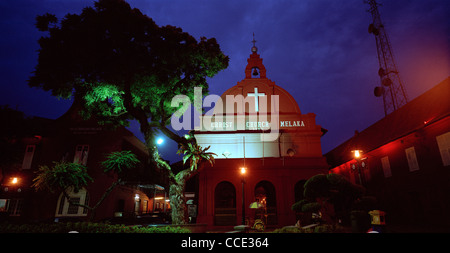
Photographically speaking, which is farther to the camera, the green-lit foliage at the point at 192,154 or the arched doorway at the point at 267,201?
the arched doorway at the point at 267,201

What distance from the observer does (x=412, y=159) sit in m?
18.5

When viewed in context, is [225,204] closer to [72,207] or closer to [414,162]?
[72,207]

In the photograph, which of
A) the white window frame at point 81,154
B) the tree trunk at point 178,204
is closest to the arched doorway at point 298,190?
the tree trunk at point 178,204

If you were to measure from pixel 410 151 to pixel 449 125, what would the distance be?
368 cm

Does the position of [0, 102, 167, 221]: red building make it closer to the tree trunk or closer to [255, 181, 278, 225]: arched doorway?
the tree trunk

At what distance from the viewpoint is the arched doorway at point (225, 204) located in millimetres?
20859

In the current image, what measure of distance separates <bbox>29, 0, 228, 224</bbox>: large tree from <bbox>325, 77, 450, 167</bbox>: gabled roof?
15.2 metres

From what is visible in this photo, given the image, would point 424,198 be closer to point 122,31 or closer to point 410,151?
point 410,151

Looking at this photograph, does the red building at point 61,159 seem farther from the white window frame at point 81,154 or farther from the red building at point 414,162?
the red building at point 414,162

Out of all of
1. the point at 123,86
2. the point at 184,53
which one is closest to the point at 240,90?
the point at 184,53

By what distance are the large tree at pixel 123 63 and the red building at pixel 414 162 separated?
1209cm

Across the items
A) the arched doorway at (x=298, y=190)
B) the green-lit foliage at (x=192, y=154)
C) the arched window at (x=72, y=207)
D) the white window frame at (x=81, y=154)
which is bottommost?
the arched window at (x=72, y=207)

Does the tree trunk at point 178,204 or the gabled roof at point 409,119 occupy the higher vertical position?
the gabled roof at point 409,119

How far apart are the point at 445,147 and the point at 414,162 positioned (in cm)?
275
